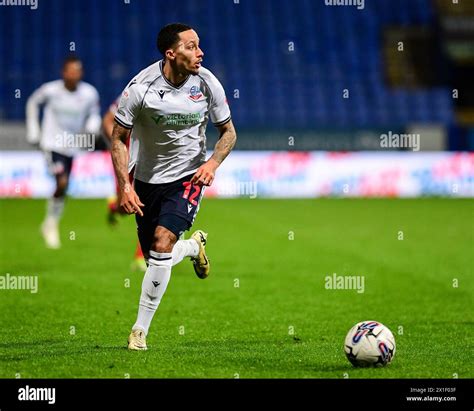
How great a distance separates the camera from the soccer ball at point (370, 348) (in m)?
7.27

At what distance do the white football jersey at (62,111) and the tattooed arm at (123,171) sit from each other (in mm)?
8475

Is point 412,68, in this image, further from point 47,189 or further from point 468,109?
point 47,189

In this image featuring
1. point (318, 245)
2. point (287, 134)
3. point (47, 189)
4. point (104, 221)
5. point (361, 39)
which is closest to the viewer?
point (318, 245)

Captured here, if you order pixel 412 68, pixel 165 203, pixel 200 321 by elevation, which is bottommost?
pixel 200 321

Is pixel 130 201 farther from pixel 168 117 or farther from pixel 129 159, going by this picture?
pixel 168 117

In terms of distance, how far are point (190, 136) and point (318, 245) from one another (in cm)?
841

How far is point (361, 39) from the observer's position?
34.1 m

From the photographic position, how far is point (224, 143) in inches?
328

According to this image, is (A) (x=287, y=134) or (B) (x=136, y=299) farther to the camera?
(A) (x=287, y=134)

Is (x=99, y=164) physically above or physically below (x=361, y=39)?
below

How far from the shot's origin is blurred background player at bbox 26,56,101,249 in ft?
52.7

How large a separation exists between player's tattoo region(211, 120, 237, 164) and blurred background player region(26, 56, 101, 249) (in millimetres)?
8037

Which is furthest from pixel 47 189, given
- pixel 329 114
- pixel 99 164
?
pixel 329 114

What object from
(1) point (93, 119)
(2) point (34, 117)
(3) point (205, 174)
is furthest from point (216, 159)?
(2) point (34, 117)
